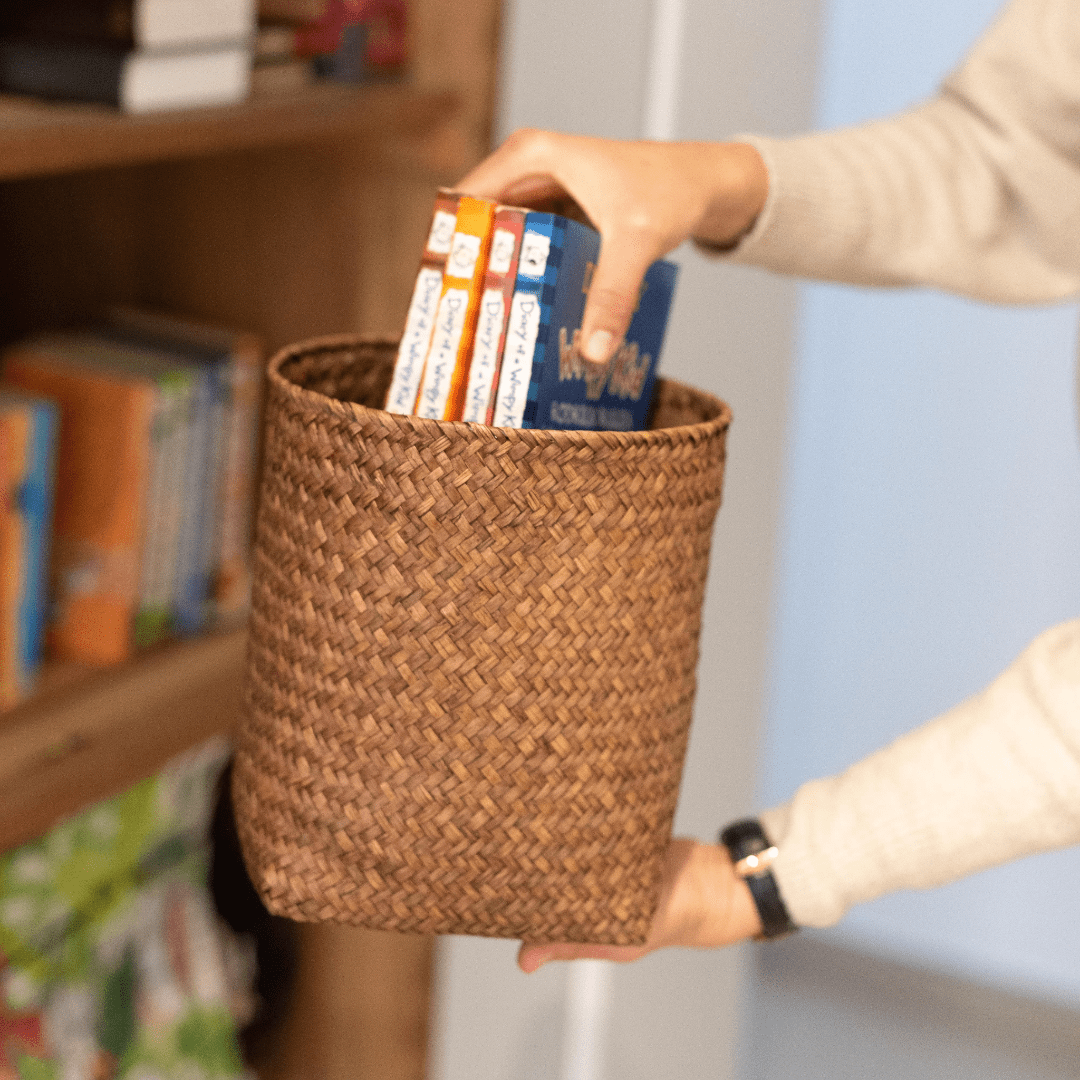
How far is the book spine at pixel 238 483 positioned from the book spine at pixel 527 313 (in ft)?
2.61

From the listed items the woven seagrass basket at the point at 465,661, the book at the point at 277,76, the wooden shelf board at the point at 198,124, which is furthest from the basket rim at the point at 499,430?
the book at the point at 277,76

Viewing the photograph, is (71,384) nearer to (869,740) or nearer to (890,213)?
(890,213)

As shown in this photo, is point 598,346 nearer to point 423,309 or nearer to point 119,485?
point 423,309

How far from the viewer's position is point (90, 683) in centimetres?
125

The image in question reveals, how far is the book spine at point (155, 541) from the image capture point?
1303mm

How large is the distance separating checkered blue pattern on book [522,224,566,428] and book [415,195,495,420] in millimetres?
34

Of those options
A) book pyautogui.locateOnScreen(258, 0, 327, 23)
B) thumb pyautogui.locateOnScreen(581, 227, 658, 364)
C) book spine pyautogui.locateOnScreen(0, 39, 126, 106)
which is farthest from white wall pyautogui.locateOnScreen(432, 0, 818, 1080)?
thumb pyautogui.locateOnScreen(581, 227, 658, 364)

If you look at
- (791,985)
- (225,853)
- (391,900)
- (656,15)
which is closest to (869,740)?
(791,985)

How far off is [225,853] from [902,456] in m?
1.23

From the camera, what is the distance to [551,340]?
0.67 metres

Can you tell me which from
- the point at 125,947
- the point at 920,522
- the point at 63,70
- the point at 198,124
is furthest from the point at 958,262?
the point at 920,522

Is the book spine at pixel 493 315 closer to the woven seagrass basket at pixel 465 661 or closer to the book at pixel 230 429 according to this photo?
the woven seagrass basket at pixel 465 661

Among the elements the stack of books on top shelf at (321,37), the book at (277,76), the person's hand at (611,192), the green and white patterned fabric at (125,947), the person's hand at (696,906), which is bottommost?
the green and white patterned fabric at (125,947)

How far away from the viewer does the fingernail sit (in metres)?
0.67
